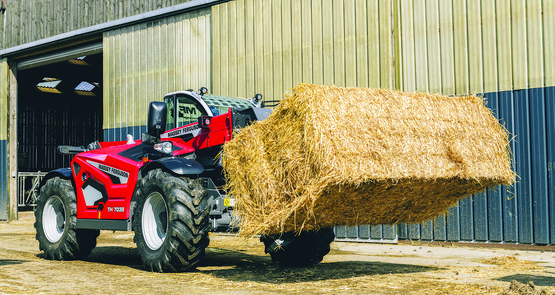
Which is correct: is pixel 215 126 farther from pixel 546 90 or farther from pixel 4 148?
pixel 4 148

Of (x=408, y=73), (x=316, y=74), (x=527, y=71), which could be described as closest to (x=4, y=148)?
(x=316, y=74)

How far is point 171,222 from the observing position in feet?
25.5

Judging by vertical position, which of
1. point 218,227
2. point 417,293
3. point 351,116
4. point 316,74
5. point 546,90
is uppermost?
point 316,74

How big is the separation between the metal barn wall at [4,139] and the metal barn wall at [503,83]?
51.2 feet

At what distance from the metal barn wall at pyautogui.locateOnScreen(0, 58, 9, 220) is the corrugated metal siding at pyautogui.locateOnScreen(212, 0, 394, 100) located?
10.3 meters

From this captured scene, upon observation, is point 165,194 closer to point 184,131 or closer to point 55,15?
point 184,131

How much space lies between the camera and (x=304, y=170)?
6625 millimetres

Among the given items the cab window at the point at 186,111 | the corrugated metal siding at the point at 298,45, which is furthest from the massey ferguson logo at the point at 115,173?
the corrugated metal siding at the point at 298,45

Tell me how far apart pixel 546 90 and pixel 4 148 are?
18934 mm

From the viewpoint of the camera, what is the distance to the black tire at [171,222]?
25.4ft

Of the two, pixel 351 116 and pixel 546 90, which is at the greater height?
pixel 546 90

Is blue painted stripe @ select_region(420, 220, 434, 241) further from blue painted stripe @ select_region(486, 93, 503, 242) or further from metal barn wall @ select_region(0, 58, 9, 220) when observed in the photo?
metal barn wall @ select_region(0, 58, 9, 220)

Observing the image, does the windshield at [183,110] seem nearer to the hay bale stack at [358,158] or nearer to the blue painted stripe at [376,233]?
the hay bale stack at [358,158]

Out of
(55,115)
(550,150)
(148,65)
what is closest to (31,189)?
(55,115)
